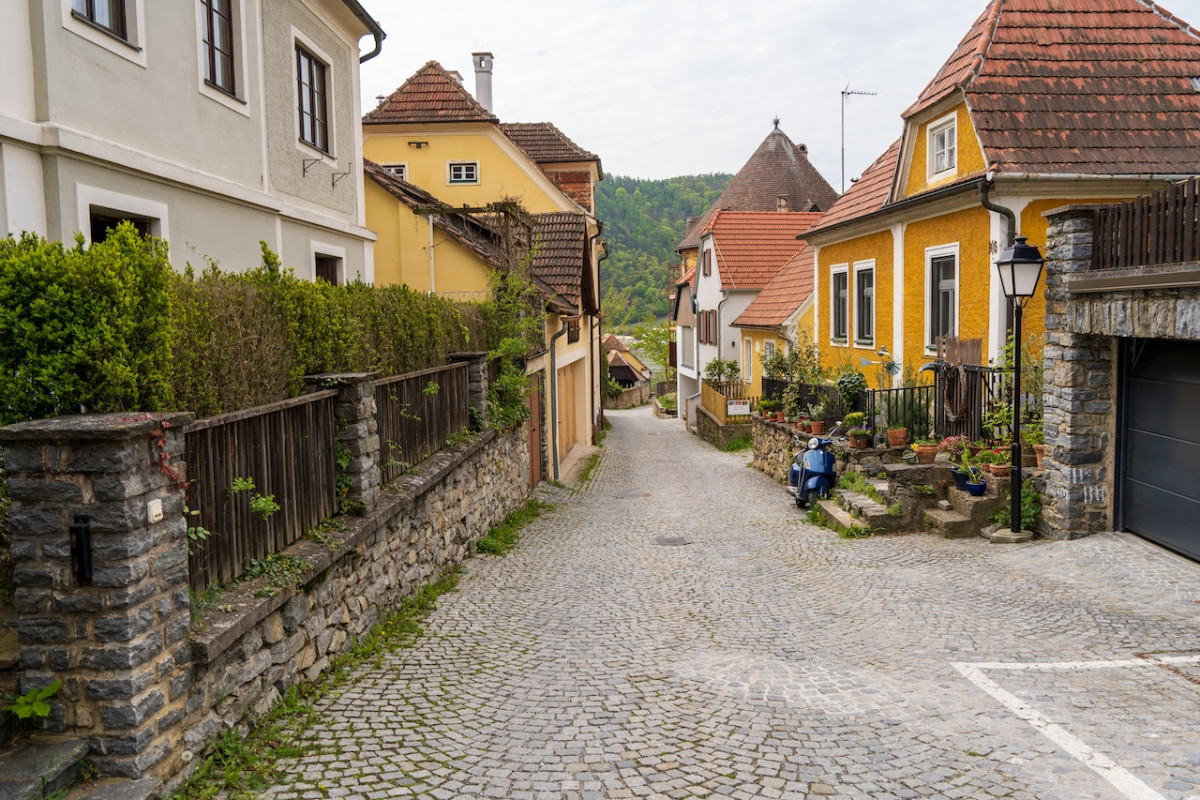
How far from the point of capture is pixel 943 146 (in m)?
14.2

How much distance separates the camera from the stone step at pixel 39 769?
3270 mm

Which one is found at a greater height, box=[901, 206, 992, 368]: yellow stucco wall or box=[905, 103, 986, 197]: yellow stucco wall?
box=[905, 103, 986, 197]: yellow stucco wall

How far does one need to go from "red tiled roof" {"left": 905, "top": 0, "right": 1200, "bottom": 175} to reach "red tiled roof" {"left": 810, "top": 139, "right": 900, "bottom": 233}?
7.44ft

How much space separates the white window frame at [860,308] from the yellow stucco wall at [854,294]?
27 millimetres

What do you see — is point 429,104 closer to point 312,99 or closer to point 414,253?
point 414,253

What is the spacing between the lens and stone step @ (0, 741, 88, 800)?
3.27 meters

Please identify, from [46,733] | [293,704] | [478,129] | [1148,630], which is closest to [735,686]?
[293,704]

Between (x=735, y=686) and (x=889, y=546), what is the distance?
532 centimetres

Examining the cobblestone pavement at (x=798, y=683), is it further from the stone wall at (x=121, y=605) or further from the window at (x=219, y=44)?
the window at (x=219, y=44)

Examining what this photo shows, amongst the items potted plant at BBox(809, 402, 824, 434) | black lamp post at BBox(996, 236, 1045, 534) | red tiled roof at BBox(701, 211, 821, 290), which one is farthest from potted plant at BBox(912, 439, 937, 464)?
red tiled roof at BBox(701, 211, 821, 290)

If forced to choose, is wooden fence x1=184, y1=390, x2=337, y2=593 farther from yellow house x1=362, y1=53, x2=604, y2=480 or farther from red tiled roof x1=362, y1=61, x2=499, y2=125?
red tiled roof x1=362, y1=61, x2=499, y2=125

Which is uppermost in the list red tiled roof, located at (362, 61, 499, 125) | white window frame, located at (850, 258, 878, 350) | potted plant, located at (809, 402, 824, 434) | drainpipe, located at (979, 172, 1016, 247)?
red tiled roof, located at (362, 61, 499, 125)

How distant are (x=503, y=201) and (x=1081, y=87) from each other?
30.2ft

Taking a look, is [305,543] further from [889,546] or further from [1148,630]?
[889,546]
